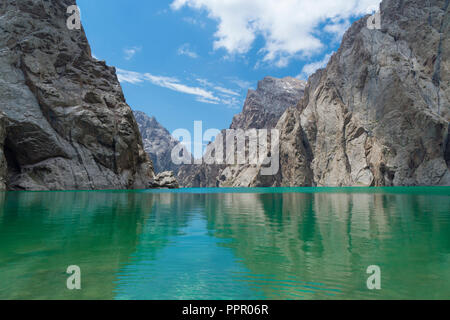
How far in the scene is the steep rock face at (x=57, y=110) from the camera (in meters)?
63.4

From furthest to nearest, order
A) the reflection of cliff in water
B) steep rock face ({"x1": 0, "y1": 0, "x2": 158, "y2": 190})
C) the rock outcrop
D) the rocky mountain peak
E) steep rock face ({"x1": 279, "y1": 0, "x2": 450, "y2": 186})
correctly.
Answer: steep rock face ({"x1": 279, "y1": 0, "x2": 450, "y2": 186}) → the rock outcrop → steep rock face ({"x1": 0, "y1": 0, "x2": 158, "y2": 190}) → the rocky mountain peak → the reflection of cliff in water

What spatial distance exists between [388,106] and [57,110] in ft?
390

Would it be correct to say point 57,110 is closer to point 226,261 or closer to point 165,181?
point 165,181

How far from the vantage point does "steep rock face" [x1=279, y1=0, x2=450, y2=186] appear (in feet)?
356

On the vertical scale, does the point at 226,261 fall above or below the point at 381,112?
below

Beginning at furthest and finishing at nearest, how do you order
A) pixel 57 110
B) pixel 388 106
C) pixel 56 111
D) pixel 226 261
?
pixel 388 106 < pixel 57 110 < pixel 56 111 < pixel 226 261

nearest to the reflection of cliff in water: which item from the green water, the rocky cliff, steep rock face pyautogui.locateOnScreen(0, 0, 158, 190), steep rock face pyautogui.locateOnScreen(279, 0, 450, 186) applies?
the green water

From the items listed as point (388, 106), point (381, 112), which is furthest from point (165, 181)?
point (388, 106)

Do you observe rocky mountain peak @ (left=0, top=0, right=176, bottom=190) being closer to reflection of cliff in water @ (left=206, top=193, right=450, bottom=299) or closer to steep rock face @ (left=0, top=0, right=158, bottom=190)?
steep rock face @ (left=0, top=0, right=158, bottom=190)

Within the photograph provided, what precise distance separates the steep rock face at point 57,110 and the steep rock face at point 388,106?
299 feet

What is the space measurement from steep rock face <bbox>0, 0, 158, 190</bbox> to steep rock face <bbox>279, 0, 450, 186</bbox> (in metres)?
A: 91.1

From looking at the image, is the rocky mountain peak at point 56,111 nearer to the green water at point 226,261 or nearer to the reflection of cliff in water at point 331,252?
the green water at point 226,261

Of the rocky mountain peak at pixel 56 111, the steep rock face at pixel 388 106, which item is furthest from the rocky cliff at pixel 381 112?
the rocky mountain peak at pixel 56 111

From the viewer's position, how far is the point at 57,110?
69.5m
